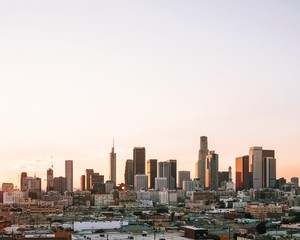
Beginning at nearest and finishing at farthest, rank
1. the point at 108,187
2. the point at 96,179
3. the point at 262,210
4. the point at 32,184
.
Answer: the point at 262,210
the point at 108,187
the point at 32,184
the point at 96,179

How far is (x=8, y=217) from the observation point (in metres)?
48.3

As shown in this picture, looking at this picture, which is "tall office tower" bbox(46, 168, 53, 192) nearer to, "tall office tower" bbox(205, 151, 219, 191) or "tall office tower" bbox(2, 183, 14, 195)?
"tall office tower" bbox(2, 183, 14, 195)

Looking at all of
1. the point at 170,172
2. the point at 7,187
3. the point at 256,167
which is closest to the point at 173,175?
the point at 170,172

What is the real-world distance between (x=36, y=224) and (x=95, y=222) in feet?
18.7

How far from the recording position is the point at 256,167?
121188mm

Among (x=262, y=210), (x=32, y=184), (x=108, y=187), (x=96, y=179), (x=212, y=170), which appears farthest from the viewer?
(x=212, y=170)

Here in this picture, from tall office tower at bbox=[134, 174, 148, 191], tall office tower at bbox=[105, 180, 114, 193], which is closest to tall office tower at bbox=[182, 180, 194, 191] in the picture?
tall office tower at bbox=[134, 174, 148, 191]

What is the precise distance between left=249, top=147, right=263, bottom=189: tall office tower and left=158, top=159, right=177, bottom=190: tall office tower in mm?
15407

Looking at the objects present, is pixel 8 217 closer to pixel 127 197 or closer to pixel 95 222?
pixel 95 222

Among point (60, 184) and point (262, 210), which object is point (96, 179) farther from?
point (262, 210)

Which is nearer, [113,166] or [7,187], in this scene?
[7,187]

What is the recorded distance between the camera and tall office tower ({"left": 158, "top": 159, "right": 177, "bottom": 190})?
122469 mm

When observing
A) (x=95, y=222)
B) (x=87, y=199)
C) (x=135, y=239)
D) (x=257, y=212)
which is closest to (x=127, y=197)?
(x=87, y=199)

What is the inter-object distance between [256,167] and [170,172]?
17059 millimetres
